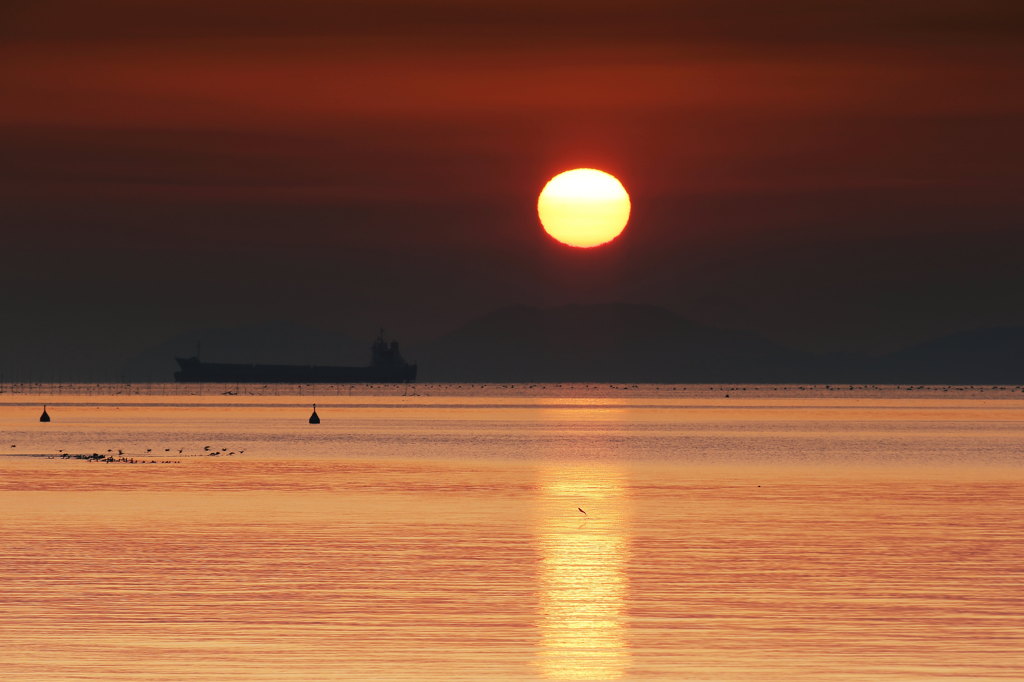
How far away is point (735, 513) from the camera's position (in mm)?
46562

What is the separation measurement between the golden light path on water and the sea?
9 centimetres

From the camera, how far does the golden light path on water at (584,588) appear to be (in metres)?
22.5

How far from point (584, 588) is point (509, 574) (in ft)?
7.76

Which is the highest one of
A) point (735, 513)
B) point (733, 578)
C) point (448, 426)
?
point (448, 426)

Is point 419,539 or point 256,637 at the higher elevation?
point 419,539

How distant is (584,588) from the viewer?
30.1 meters

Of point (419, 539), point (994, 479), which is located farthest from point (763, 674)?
point (994, 479)

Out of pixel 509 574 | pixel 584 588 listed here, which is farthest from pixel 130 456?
pixel 584 588

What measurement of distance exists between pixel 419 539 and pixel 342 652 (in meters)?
15.5

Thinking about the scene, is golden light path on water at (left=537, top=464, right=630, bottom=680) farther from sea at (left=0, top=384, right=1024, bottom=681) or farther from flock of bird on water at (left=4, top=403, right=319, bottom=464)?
flock of bird on water at (left=4, top=403, right=319, bottom=464)

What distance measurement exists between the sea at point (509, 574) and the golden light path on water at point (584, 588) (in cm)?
9

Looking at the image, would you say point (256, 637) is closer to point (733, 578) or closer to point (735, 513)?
point (733, 578)

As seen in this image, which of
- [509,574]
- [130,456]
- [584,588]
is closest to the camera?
[584,588]

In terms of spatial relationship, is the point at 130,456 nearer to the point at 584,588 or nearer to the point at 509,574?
the point at 509,574
